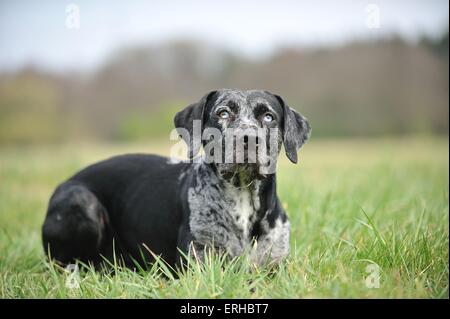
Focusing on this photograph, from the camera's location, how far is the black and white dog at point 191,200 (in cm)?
425

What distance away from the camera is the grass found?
12.0 ft

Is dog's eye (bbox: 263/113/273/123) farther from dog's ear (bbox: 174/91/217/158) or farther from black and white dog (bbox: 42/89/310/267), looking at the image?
dog's ear (bbox: 174/91/217/158)

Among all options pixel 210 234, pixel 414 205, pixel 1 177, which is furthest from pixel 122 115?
pixel 210 234

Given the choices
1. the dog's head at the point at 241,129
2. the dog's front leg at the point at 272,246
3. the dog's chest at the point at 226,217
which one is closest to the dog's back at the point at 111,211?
the dog's chest at the point at 226,217

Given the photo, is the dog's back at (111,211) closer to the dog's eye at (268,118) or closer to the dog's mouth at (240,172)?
the dog's mouth at (240,172)

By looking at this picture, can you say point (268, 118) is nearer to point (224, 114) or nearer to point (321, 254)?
point (224, 114)

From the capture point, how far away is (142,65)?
2202 centimetres

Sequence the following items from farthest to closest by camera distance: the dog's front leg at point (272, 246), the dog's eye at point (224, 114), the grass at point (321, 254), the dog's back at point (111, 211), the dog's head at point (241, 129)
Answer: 1. the dog's back at point (111, 211)
2. the dog's front leg at point (272, 246)
3. the dog's eye at point (224, 114)
4. the dog's head at point (241, 129)
5. the grass at point (321, 254)

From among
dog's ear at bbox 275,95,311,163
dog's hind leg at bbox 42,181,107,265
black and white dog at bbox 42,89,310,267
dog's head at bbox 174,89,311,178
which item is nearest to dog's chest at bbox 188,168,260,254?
black and white dog at bbox 42,89,310,267

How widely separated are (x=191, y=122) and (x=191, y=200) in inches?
24.3

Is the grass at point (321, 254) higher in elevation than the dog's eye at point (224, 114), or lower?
lower

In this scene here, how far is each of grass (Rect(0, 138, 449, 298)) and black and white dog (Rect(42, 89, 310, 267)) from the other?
0.72 feet

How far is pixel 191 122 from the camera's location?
4.48 m

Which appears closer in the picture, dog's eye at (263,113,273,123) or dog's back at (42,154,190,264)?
dog's eye at (263,113,273,123)
